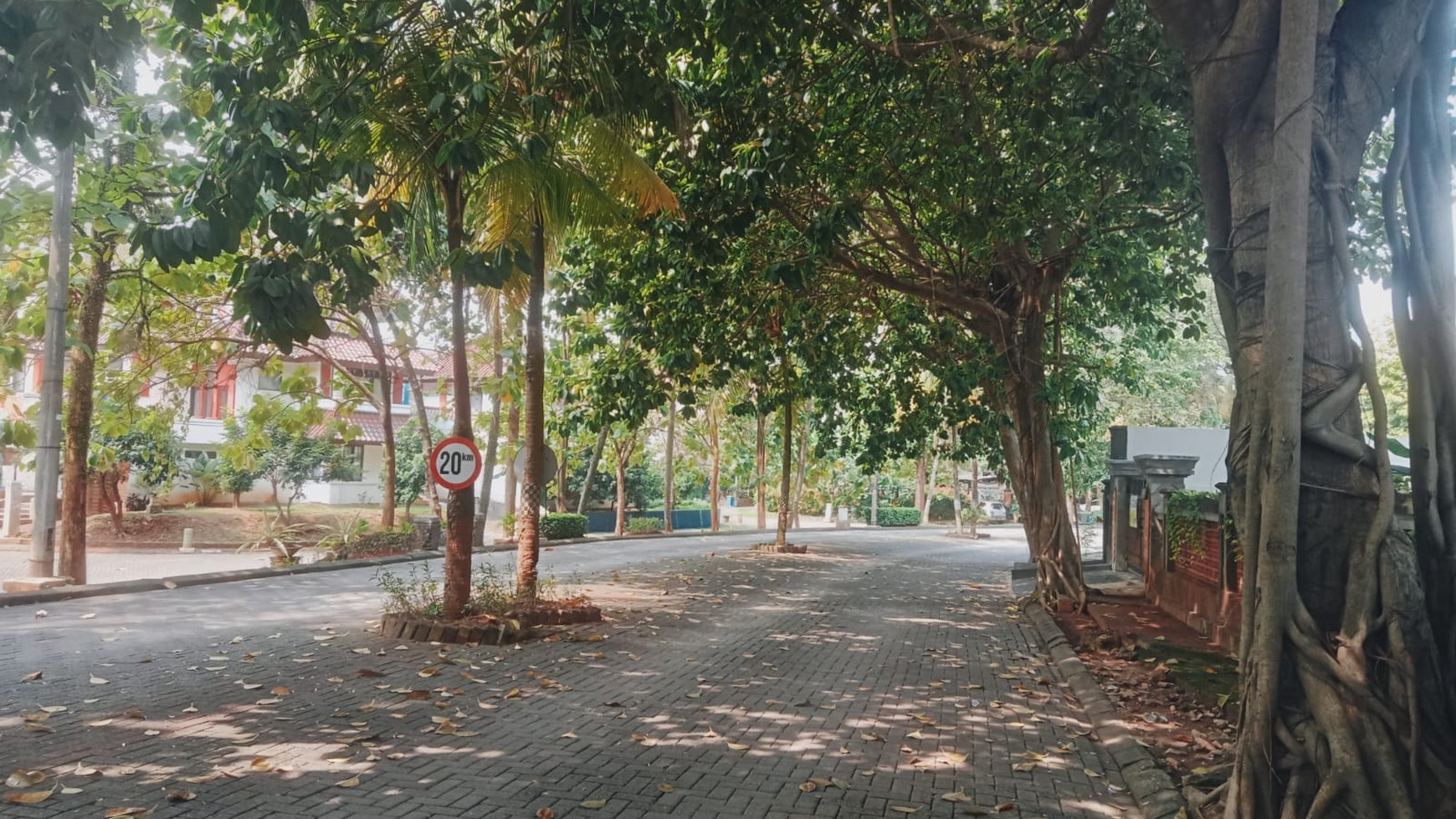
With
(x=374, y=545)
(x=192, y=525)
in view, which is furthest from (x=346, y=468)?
(x=374, y=545)

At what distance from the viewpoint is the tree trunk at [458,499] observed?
1007 cm

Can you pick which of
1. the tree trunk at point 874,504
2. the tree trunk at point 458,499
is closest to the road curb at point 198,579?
the tree trunk at point 458,499

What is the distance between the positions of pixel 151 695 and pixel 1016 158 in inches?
358

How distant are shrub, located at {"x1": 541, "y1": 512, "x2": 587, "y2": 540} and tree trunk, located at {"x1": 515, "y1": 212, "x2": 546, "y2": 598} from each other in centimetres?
1824

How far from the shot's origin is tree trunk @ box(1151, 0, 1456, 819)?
4.22 meters

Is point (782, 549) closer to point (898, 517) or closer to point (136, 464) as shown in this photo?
point (136, 464)

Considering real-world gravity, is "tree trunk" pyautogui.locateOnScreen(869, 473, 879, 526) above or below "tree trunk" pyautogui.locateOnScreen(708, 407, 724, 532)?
below

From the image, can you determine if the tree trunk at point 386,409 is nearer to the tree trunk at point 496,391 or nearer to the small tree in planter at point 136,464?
the tree trunk at point 496,391

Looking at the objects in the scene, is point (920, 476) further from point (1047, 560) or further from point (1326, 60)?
point (1326, 60)

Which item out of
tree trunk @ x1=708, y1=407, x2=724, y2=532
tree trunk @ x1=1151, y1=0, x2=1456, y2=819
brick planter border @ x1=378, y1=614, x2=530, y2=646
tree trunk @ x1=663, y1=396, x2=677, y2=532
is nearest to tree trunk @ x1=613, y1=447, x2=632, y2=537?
tree trunk @ x1=663, y1=396, x2=677, y2=532

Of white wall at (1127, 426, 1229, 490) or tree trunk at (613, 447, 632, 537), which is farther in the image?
tree trunk at (613, 447, 632, 537)

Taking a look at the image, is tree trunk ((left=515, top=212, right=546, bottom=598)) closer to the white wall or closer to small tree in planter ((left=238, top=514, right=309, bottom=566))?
small tree in planter ((left=238, top=514, right=309, bottom=566))

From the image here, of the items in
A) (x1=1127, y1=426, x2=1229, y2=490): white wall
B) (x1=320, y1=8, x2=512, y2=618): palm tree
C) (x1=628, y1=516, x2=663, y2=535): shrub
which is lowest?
(x1=628, y1=516, x2=663, y2=535): shrub

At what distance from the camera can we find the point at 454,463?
10.2 metres
